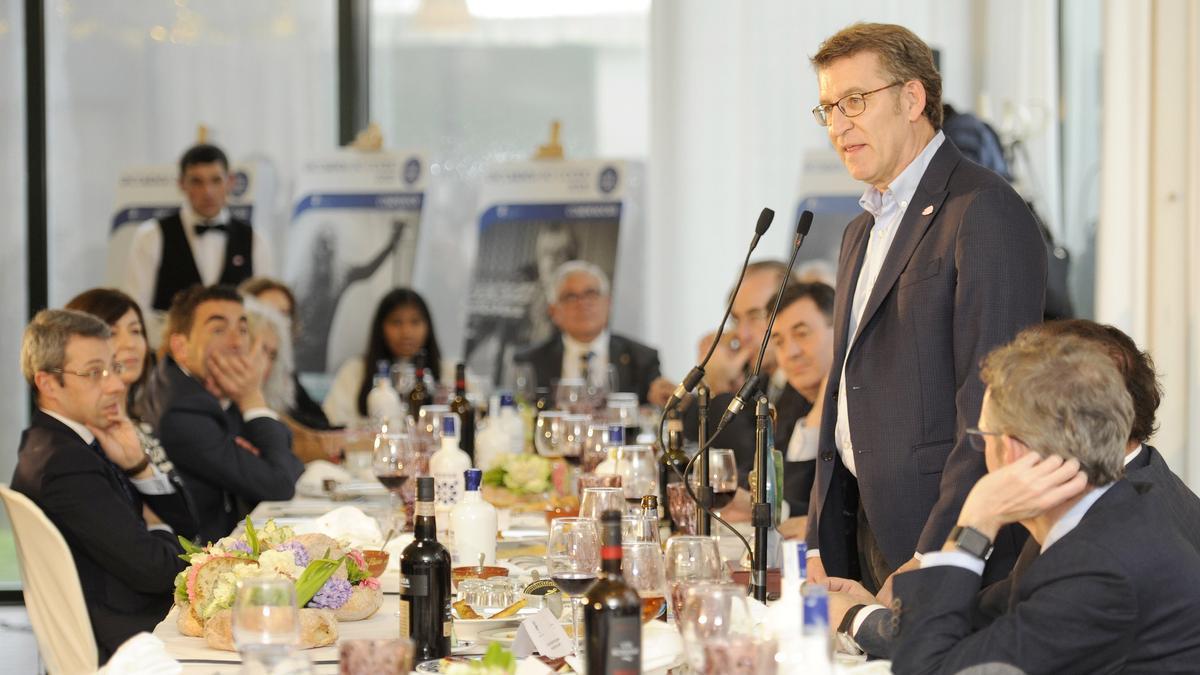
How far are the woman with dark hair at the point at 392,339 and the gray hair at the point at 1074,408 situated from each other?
5.30 meters

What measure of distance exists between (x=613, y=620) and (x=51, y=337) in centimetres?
231

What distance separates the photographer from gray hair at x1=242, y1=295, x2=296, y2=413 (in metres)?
6.13

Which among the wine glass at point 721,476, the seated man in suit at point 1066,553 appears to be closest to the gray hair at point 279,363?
the wine glass at point 721,476

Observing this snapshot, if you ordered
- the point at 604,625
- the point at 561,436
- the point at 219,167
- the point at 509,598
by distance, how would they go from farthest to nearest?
the point at 219,167, the point at 561,436, the point at 509,598, the point at 604,625

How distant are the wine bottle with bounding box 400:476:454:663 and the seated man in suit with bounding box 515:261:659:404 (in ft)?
15.5

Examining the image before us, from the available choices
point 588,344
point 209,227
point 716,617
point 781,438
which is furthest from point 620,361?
point 716,617

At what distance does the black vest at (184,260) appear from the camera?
7.22 metres

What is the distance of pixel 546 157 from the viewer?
7.55 metres

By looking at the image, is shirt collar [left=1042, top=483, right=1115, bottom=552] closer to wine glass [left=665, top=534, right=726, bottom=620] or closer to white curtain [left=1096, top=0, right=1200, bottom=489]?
wine glass [left=665, top=534, right=726, bottom=620]

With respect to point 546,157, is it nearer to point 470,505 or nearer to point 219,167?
point 219,167

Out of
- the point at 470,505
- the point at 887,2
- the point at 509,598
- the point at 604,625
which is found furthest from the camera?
the point at 887,2

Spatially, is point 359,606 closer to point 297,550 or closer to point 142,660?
point 297,550

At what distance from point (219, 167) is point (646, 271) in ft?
7.56

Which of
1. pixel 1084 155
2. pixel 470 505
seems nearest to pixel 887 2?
pixel 1084 155
